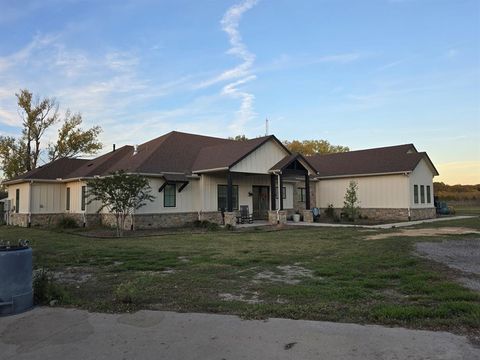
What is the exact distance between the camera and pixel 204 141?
2805 cm

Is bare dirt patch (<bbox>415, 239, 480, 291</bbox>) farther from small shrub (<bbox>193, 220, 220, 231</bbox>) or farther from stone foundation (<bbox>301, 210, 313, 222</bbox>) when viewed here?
stone foundation (<bbox>301, 210, 313, 222</bbox>)

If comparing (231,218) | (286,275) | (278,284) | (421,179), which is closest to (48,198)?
(231,218)

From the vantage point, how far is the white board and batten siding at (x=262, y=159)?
22.7 meters

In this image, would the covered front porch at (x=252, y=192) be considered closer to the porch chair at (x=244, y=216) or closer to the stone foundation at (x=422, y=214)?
the porch chair at (x=244, y=216)

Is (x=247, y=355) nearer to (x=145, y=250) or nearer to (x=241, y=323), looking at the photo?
(x=241, y=323)

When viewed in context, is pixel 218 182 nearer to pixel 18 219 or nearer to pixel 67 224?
pixel 67 224

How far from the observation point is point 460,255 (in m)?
10.3

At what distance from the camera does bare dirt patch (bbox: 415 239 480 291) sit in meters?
7.54

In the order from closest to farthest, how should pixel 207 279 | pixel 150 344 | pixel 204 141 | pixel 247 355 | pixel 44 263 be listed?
pixel 247 355
pixel 150 344
pixel 207 279
pixel 44 263
pixel 204 141

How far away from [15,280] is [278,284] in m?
4.20

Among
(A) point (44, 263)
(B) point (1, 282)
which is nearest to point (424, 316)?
(B) point (1, 282)

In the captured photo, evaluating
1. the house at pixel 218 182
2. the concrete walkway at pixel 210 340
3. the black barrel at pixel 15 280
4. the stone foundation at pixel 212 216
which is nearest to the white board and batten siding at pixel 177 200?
the house at pixel 218 182

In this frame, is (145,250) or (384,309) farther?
(145,250)

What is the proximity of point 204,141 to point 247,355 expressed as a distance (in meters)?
24.5
